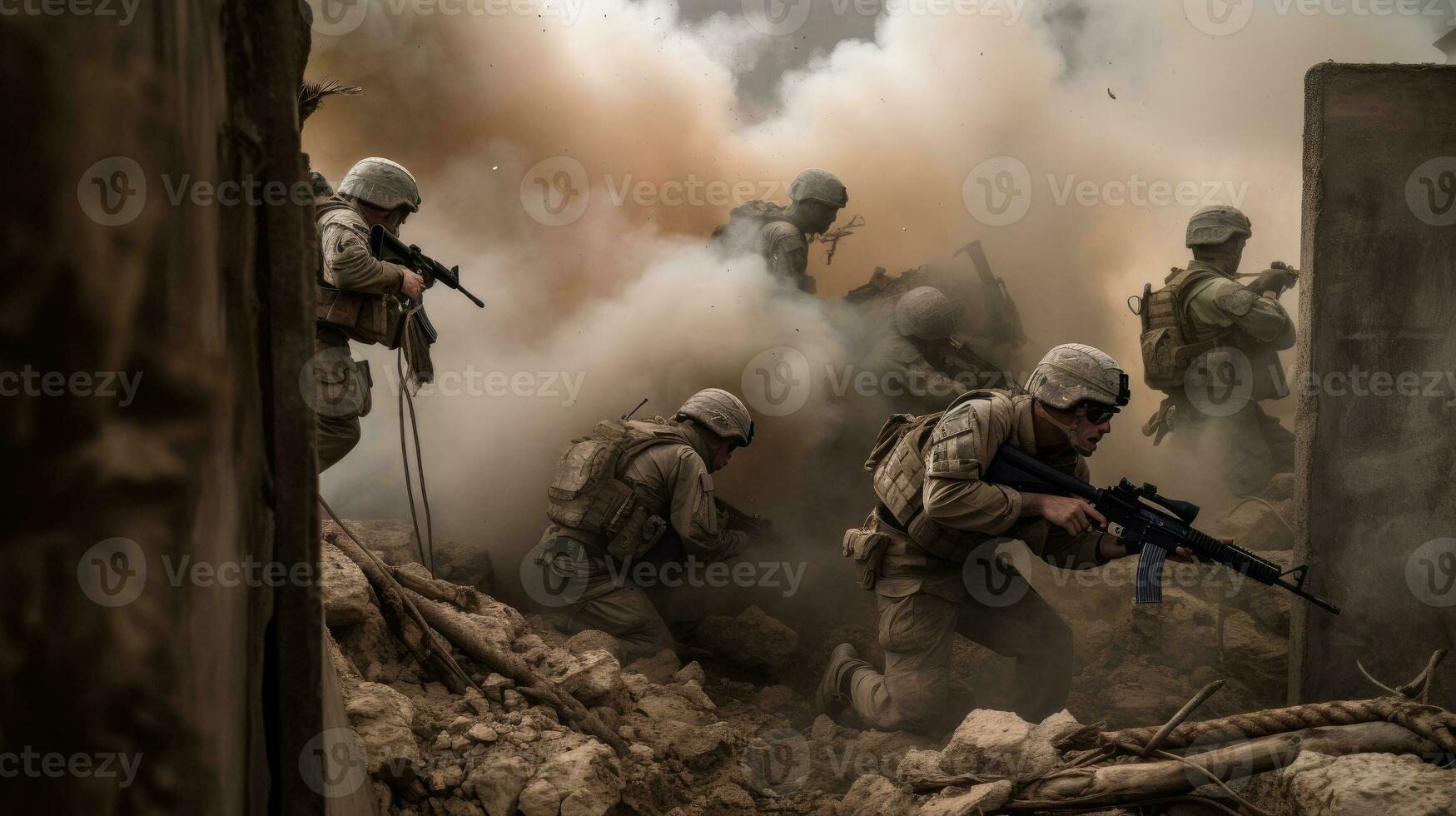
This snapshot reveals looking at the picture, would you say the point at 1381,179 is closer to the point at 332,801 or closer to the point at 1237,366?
the point at 1237,366

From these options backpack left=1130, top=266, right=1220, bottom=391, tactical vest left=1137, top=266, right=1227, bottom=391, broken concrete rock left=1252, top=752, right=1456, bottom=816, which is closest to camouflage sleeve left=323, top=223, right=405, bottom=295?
broken concrete rock left=1252, top=752, right=1456, bottom=816

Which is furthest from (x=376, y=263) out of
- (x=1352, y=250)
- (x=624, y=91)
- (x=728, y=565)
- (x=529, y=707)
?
(x=624, y=91)

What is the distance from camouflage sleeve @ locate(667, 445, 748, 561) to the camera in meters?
5.06

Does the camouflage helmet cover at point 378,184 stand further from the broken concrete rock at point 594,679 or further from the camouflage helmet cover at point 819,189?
the camouflage helmet cover at point 819,189

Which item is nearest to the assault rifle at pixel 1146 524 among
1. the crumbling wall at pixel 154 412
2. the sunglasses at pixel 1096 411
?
the sunglasses at pixel 1096 411

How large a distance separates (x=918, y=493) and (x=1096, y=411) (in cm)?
80

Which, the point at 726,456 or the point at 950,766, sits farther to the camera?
the point at 726,456

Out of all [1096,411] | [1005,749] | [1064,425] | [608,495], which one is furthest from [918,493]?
[608,495]

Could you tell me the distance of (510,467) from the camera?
287 inches

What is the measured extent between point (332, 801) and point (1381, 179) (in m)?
4.05

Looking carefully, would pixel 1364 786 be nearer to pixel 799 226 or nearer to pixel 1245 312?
pixel 1245 312

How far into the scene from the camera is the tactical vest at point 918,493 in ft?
13.3

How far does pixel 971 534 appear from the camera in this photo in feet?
13.2

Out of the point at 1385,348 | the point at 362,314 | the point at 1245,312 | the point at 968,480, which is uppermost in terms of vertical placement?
the point at 1245,312
